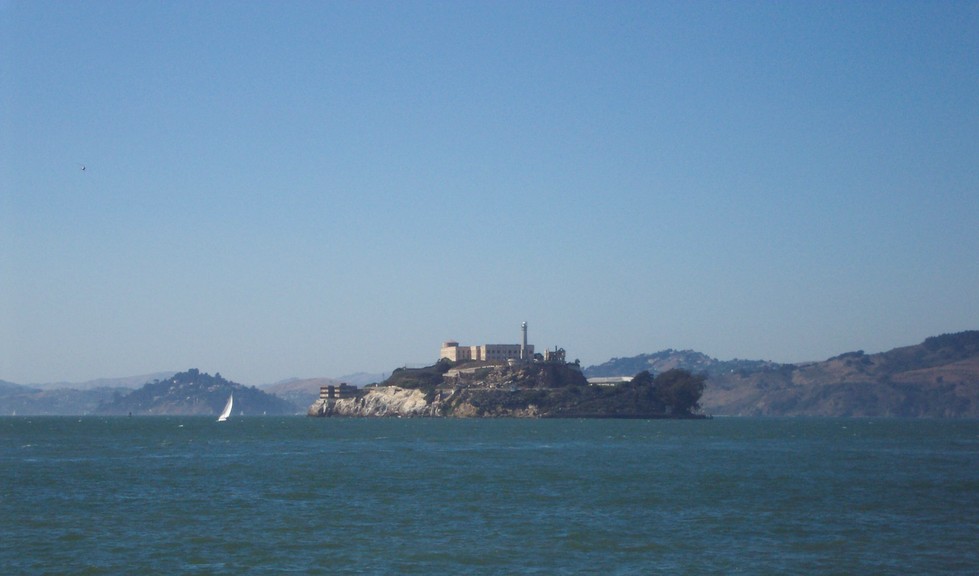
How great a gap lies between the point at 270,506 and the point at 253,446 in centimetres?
6147

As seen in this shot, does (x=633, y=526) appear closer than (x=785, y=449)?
Yes

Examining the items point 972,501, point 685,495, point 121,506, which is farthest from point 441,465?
point 972,501

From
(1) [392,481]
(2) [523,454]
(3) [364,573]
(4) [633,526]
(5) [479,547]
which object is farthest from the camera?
(2) [523,454]

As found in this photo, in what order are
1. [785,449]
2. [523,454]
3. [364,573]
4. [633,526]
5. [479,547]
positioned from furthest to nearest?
[785,449] < [523,454] < [633,526] < [479,547] < [364,573]

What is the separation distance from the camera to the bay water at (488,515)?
37087mm

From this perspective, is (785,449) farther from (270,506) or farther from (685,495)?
(270,506)

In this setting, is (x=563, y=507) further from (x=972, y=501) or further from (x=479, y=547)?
(x=972, y=501)

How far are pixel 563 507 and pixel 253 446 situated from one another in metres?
66.9

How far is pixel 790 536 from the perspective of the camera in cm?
4253

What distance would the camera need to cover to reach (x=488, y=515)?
49.2 metres

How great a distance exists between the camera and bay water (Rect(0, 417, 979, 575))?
37.1 metres

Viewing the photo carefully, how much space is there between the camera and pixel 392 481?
6638 centimetres

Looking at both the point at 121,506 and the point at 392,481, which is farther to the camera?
the point at 392,481

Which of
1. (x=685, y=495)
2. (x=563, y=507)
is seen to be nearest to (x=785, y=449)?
(x=685, y=495)
